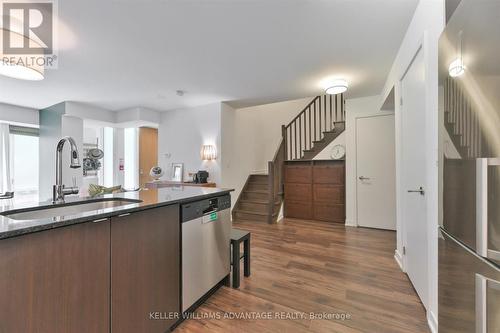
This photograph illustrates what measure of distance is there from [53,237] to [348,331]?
6.28 feet

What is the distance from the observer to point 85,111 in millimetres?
4723

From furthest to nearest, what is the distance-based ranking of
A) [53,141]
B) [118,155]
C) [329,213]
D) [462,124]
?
1. [118,155]
2. [53,141]
3. [329,213]
4. [462,124]

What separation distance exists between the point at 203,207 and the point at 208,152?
2.94 metres

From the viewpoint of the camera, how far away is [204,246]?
180cm

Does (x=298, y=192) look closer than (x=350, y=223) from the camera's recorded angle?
No

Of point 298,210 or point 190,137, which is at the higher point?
point 190,137

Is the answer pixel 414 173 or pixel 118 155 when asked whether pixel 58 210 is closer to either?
pixel 414 173

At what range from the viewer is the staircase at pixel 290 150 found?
4688mm

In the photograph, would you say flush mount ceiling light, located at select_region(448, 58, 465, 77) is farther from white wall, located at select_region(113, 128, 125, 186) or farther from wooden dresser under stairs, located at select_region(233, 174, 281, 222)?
white wall, located at select_region(113, 128, 125, 186)

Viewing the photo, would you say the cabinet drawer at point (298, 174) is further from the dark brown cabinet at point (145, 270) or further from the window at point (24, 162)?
the window at point (24, 162)

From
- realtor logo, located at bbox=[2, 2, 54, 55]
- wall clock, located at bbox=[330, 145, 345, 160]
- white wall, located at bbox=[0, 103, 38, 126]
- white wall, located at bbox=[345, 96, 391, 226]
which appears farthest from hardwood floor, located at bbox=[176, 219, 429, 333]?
white wall, located at bbox=[0, 103, 38, 126]

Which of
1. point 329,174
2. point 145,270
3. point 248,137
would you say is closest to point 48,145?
point 248,137

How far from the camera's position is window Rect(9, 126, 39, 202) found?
499cm

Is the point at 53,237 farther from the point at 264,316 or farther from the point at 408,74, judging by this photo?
the point at 408,74
